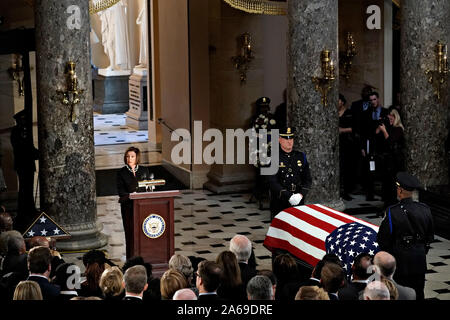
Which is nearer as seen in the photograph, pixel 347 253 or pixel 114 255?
pixel 347 253

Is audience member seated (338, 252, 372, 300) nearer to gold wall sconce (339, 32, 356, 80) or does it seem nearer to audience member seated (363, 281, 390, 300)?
audience member seated (363, 281, 390, 300)

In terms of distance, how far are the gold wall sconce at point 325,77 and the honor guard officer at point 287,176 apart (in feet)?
4.61

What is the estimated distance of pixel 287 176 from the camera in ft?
35.7

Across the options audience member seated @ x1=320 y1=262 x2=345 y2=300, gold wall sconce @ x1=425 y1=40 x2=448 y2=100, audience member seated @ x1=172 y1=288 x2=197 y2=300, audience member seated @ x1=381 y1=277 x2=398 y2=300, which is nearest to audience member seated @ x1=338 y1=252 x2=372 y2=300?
audience member seated @ x1=320 y1=262 x2=345 y2=300

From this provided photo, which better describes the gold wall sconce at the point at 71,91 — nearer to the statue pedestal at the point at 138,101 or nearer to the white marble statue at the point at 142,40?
the statue pedestal at the point at 138,101

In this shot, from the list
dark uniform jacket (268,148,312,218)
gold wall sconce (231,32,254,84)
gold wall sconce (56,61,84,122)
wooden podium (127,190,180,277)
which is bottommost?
wooden podium (127,190,180,277)

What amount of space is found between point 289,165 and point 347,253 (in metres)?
2.40

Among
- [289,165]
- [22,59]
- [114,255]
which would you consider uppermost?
[22,59]

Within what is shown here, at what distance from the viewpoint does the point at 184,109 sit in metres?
16.1

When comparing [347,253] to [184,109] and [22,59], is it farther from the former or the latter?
[184,109]

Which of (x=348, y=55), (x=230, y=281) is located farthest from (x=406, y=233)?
(x=348, y=55)

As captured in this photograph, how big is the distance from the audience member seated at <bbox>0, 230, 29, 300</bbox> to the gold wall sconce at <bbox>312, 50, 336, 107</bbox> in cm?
506

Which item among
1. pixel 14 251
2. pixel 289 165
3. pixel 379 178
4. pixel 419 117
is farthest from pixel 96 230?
pixel 379 178

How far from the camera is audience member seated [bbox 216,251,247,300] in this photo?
276 inches
